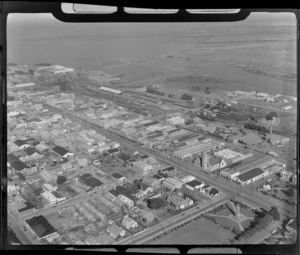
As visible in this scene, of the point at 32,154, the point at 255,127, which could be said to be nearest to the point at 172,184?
the point at 255,127

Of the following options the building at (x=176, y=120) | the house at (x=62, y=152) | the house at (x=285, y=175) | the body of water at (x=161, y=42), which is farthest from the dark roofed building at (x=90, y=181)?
the house at (x=285, y=175)

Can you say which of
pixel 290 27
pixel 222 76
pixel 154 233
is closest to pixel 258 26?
pixel 290 27

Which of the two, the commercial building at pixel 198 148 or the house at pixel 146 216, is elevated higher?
the commercial building at pixel 198 148

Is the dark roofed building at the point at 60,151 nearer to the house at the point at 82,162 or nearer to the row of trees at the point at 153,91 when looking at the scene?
the house at the point at 82,162

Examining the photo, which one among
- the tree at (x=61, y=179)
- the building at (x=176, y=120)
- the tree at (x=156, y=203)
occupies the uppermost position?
the building at (x=176, y=120)

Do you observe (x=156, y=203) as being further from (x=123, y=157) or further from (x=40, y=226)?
(x=40, y=226)

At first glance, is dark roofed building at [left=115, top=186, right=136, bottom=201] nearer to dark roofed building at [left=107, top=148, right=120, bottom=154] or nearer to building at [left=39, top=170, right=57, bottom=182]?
dark roofed building at [left=107, top=148, right=120, bottom=154]

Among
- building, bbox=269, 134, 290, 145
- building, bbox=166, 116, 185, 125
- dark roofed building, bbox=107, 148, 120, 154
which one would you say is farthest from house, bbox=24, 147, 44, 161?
building, bbox=269, 134, 290, 145
